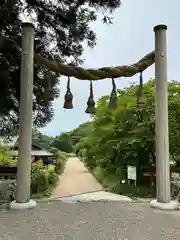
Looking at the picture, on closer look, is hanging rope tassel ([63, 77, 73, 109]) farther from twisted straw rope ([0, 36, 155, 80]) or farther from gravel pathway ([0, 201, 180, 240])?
gravel pathway ([0, 201, 180, 240])

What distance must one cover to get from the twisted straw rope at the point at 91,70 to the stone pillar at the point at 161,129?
42cm

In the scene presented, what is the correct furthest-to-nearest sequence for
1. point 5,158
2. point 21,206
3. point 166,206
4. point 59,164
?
point 59,164
point 5,158
point 166,206
point 21,206

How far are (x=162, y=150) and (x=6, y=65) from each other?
12.1 ft

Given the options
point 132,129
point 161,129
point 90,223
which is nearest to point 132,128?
point 132,129

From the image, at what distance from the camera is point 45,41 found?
7371 millimetres

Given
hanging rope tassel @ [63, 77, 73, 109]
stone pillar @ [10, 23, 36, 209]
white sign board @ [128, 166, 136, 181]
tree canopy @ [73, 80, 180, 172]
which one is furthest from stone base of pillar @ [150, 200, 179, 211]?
white sign board @ [128, 166, 136, 181]

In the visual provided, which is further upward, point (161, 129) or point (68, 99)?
point (68, 99)

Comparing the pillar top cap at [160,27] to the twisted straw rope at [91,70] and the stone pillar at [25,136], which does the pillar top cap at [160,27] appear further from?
the stone pillar at [25,136]

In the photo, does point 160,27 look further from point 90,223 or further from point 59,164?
point 59,164

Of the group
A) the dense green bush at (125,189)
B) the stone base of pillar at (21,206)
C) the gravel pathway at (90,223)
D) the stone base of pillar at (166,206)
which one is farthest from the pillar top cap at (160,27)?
the dense green bush at (125,189)

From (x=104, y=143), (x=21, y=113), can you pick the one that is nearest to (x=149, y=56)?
(x=21, y=113)

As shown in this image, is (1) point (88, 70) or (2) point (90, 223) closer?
(2) point (90, 223)

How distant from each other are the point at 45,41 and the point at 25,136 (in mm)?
2641

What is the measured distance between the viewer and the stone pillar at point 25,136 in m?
5.77
